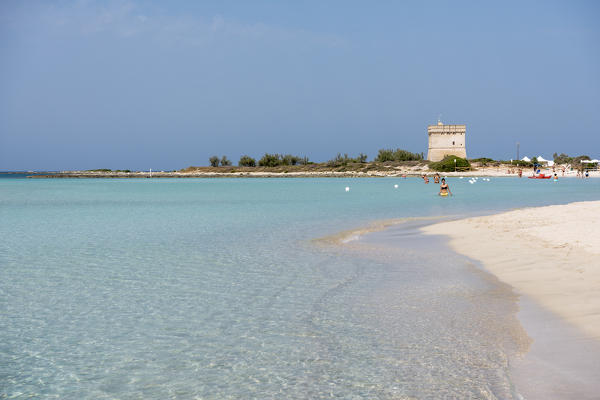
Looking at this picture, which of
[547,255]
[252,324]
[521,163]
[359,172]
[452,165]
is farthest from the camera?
[359,172]

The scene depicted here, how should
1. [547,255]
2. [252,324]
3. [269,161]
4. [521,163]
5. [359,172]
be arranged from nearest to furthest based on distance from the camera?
1. [252,324]
2. [547,255]
3. [521,163]
4. [359,172]
5. [269,161]

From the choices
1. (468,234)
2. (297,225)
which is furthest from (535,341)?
(297,225)

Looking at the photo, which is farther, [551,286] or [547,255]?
[547,255]

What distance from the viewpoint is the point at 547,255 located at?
36.3ft

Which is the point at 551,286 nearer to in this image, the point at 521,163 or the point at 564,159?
the point at 521,163

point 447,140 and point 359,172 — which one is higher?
point 447,140

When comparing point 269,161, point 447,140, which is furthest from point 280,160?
point 447,140

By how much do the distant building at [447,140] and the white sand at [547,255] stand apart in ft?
339

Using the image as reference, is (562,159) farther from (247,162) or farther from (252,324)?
(252,324)

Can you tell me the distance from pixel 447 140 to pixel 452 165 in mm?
11600

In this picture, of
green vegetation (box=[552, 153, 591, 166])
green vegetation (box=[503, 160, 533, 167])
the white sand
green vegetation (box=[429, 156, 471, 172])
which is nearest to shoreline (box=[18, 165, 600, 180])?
green vegetation (box=[429, 156, 471, 172])

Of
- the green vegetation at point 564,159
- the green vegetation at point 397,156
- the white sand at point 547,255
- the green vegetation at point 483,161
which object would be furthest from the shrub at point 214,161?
the white sand at point 547,255

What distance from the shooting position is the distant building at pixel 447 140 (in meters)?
118

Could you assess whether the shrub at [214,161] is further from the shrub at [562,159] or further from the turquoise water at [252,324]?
the turquoise water at [252,324]
